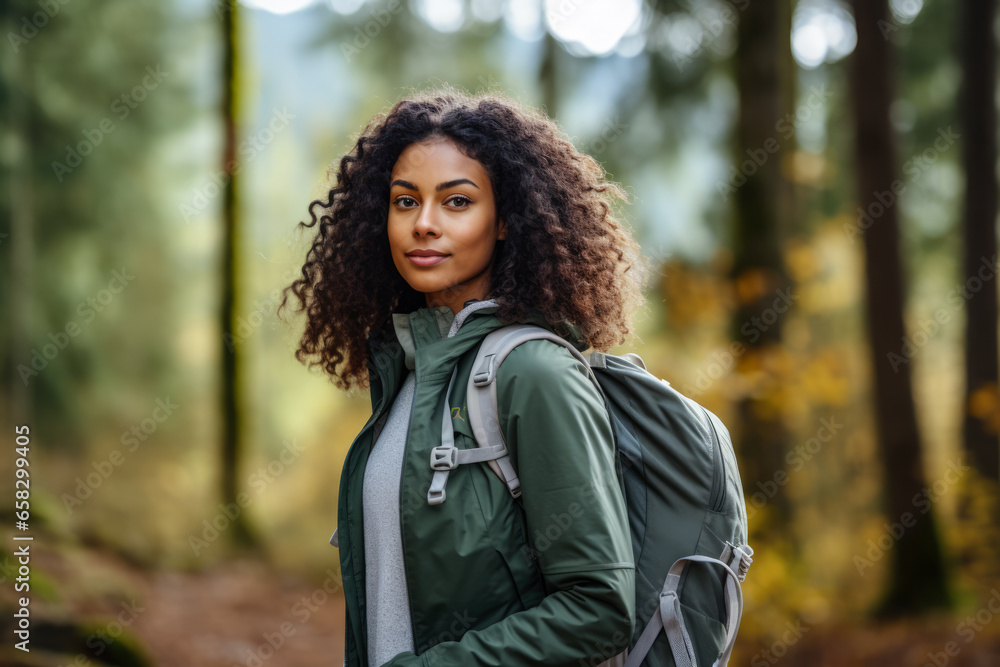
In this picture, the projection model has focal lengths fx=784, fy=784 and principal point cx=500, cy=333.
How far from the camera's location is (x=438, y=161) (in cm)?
199

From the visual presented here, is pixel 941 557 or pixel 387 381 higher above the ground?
pixel 387 381

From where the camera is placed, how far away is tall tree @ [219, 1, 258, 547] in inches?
399

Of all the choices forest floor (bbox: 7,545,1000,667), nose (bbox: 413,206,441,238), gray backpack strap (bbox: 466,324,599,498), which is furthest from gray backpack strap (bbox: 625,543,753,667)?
→ forest floor (bbox: 7,545,1000,667)

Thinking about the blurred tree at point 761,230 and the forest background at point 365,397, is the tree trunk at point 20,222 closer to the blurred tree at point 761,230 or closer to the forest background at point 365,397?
the forest background at point 365,397

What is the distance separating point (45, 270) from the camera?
1033 cm

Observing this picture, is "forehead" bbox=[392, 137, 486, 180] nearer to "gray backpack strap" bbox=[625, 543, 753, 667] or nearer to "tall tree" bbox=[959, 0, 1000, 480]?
"gray backpack strap" bbox=[625, 543, 753, 667]

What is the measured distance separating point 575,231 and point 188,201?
10815 millimetres

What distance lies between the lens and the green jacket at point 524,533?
1.56m

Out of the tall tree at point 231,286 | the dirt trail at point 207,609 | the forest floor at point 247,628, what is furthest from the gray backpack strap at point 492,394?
the tall tree at point 231,286

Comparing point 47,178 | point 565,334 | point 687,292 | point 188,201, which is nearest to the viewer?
point 565,334

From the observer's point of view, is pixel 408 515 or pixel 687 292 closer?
pixel 408 515

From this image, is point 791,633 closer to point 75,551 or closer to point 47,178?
point 75,551

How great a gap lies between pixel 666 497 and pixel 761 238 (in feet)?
15.5

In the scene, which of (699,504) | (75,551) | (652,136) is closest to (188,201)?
(75,551)
